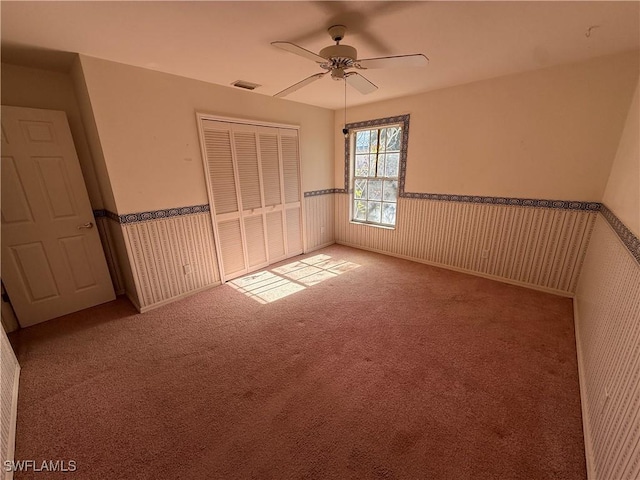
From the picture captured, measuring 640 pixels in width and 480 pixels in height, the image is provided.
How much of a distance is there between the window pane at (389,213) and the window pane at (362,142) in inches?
36.8

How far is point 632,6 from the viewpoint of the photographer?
1488 mm

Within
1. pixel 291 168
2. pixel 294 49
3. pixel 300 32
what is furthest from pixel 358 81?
pixel 291 168

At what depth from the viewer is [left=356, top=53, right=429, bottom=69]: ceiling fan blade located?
1.63 metres

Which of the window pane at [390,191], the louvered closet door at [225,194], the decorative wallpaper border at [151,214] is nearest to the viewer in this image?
the decorative wallpaper border at [151,214]

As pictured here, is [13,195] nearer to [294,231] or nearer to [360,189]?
[294,231]

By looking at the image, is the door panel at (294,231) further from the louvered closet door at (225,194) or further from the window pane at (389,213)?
the window pane at (389,213)

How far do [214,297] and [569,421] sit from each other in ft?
9.88

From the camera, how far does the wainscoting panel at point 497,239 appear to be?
2674 millimetres

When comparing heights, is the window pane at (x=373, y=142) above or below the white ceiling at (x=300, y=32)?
below

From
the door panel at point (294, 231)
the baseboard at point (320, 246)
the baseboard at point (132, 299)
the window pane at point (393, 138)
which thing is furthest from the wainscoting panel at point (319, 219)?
the baseboard at point (132, 299)

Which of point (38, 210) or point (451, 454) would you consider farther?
point (38, 210)

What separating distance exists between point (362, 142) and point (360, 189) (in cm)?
73

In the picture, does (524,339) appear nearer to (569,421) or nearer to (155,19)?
(569,421)

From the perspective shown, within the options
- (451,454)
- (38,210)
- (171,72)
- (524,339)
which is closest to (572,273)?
(524,339)
